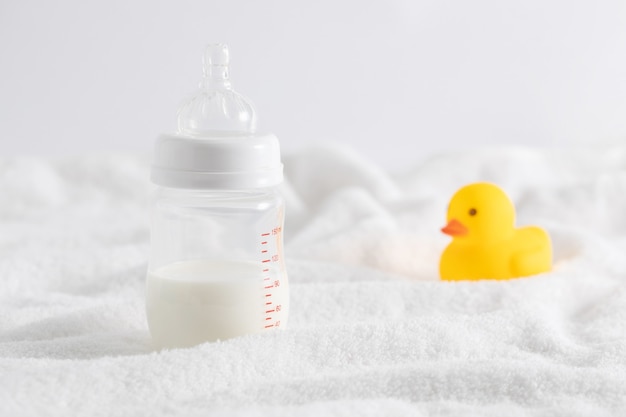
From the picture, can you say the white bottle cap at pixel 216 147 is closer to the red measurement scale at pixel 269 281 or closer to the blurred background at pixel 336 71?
the red measurement scale at pixel 269 281

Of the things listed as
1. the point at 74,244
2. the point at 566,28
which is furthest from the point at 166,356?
the point at 566,28

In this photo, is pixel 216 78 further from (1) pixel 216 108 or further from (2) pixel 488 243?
(2) pixel 488 243

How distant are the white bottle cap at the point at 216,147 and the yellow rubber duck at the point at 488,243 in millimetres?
485

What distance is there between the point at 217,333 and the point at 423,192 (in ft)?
4.40

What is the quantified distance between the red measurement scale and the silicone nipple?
0.45 ft

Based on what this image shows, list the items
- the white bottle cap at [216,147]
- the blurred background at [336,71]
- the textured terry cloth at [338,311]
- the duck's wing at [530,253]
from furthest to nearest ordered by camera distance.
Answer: the blurred background at [336,71] < the duck's wing at [530,253] < the white bottle cap at [216,147] < the textured terry cloth at [338,311]

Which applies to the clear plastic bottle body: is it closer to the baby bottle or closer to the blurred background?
the baby bottle

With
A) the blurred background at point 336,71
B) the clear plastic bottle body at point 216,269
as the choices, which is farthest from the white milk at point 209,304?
the blurred background at point 336,71

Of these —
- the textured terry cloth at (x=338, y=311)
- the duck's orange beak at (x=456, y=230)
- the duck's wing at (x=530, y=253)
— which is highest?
the duck's orange beak at (x=456, y=230)

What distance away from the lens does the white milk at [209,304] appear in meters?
1.00

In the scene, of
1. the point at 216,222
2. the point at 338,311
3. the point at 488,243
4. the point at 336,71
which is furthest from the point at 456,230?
the point at 336,71

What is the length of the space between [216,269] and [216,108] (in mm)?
198

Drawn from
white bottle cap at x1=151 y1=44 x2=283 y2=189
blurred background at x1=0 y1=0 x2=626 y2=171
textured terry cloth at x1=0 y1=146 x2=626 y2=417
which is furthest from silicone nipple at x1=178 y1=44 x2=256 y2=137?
blurred background at x1=0 y1=0 x2=626 y2=171

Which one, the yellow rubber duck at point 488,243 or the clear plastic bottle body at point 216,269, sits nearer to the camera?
the clear plastic bottle body at point 216,269
